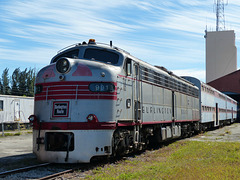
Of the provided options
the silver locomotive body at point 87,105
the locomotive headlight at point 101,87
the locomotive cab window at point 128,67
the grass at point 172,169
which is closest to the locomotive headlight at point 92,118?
the silver locomotive body at point 87,105

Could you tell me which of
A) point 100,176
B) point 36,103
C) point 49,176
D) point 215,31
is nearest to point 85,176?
point 100,176

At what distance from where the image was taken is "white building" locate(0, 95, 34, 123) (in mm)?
24156

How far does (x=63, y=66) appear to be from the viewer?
27.7 feet

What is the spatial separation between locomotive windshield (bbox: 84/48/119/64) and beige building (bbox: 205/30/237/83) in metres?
76.0

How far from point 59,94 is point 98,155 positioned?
6.81 feet

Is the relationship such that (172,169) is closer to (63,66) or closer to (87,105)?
(87,105)

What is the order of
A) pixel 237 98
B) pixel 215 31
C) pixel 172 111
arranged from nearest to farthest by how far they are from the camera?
pixel 172 111 → pixel 237 98 → pixel 215 31

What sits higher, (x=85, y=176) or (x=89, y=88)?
(x=89, y=88)

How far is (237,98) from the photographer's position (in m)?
59.4

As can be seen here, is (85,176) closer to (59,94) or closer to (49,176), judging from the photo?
(49,176)

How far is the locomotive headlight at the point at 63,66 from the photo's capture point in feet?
27.4

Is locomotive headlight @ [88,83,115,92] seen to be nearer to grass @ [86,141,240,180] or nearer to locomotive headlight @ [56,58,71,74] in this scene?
locomotive headlight @ [56,58,71,74]

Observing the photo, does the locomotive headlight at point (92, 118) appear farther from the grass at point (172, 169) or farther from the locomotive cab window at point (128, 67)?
the locomotive cab window at point (128, 67)

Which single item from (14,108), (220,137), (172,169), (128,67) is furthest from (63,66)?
(14,108)
